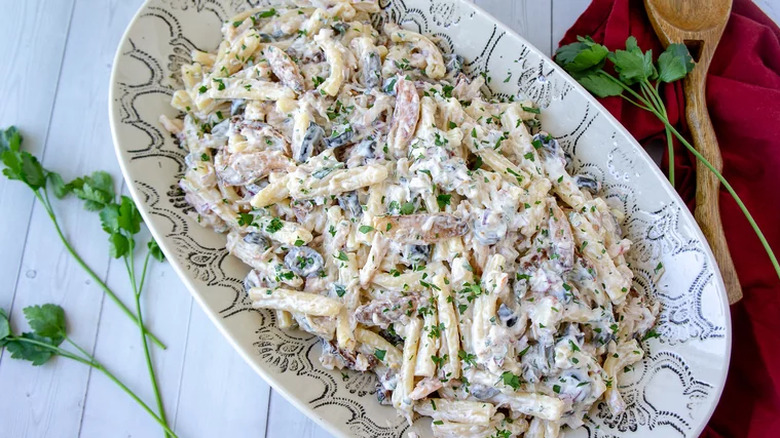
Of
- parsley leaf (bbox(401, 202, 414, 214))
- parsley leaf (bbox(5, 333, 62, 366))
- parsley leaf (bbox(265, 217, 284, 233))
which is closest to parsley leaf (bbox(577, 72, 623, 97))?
parsley leaf (bbox(401, 202, 414, 214))

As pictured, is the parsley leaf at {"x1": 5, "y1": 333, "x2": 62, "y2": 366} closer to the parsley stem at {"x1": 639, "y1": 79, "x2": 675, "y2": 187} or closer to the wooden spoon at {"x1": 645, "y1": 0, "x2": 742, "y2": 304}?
the parsley stem at {"x1": 639, "y1": 79, "x2": 675, "y2": 187}

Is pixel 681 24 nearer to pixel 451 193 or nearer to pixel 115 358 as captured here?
pixel 451 193

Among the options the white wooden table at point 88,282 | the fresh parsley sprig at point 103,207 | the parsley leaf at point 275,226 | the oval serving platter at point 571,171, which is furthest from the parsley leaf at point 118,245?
the parsley leaf at point 275,226

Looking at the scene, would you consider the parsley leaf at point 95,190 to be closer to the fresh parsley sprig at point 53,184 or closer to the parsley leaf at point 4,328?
the fresh parsley sprig at point 53,184

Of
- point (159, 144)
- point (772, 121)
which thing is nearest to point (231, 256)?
point (159, 144)

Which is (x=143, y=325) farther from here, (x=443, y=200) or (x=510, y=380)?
(x=510, y=380)

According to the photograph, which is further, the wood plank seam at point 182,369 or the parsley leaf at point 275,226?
the wood plank seam at point 182,369
